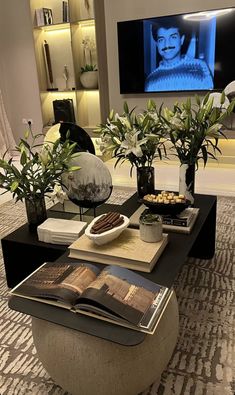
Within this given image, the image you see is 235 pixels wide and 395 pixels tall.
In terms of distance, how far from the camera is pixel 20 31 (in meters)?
5.04

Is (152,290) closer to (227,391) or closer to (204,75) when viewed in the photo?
(227,391)

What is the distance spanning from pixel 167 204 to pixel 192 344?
620 mm

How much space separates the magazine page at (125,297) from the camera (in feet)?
3.51

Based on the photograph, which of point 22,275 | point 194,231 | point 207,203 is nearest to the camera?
point 194,231

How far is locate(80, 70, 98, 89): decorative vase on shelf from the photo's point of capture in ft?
15.3

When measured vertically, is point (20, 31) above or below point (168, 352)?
above

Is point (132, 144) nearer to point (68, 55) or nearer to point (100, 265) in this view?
point (100, 265)

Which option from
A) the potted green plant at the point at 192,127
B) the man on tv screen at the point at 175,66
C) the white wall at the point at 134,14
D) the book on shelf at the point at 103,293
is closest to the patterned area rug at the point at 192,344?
the book on shelf at the point at 103,293

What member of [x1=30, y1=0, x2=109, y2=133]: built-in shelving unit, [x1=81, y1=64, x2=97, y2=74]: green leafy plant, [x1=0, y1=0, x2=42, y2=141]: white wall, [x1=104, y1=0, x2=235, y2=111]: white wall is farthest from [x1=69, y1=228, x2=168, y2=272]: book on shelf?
[x1=0, y1=0, x2=42, y2=141]: white wall

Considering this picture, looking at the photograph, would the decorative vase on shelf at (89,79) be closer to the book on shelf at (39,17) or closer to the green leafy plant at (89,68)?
the green leafy plant at (89,68)

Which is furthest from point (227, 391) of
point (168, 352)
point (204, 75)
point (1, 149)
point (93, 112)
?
point (1, 149)

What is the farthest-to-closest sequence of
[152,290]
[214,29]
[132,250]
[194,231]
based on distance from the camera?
[214,29] → [194,231] → [132,250] → [152,290]

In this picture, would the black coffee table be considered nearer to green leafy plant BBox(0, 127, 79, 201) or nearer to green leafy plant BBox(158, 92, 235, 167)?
green leafy plant BBox(0, 127, 79, 201)

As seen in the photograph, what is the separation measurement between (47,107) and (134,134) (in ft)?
12.4
